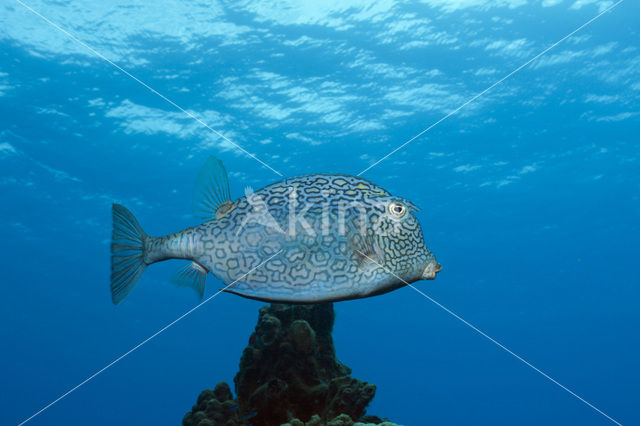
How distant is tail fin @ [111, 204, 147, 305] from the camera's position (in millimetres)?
2838

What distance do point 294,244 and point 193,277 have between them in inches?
32.2

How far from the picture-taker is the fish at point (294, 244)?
2.50 metres

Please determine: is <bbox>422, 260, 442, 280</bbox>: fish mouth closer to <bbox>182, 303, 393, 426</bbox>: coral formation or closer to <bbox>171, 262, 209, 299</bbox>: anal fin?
<bbox>171, 262, 209, 299</bbox>: anal fin

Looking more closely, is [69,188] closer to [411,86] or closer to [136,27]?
[136,27]

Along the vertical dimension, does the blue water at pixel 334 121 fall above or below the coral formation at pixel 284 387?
above

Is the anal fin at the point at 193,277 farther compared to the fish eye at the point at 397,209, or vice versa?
the anal fin at the point at 193,277

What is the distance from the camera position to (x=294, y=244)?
2592 mm

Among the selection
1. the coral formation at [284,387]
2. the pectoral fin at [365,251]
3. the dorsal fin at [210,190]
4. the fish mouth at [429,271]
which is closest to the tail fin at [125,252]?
the dorsal fin at [210,190]

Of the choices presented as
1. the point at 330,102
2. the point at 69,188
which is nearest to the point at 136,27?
the point at 330,102

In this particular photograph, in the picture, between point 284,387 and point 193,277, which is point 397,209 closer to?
point 193,277

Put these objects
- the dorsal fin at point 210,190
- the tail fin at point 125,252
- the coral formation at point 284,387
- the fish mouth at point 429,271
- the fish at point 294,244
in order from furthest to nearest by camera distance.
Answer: the coral formation at point 284,387
the dorsal fin at point 210,190
the tail fin at point 125,252
the fish mouth at point 429,271
the fish at point 294,244

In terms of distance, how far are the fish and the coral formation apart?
1497 millimetres

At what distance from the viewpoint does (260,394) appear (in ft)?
12.9

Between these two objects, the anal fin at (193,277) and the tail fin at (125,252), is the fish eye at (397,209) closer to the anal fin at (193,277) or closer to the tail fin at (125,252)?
the anal fin at (193,277)
